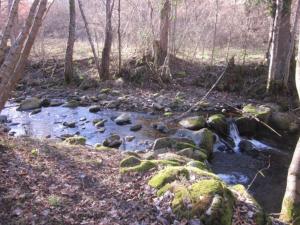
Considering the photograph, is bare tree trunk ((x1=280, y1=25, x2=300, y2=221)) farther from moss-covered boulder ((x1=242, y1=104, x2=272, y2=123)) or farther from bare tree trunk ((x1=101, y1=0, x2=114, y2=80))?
bare tree trunk ((x1=101, y1=0, x2=114, y2=80))

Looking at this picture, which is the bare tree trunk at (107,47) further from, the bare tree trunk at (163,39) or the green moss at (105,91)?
the bare tree trunk at (163,39)

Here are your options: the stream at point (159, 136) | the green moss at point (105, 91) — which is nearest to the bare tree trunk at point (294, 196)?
the stream at point (159, 136)

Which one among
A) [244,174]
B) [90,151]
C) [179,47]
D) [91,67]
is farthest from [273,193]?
[91,67]

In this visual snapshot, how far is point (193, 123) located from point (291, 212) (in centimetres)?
667

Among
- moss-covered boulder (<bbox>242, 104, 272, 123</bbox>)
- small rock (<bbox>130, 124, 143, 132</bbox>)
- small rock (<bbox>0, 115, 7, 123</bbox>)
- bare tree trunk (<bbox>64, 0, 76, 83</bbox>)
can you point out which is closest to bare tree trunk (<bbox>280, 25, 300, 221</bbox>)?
small rock (<bbox>130, 124, 143, 132</bbox>)

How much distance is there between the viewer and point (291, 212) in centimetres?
584

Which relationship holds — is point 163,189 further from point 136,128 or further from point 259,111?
point 259,111

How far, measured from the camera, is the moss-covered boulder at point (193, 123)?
40.1 feet

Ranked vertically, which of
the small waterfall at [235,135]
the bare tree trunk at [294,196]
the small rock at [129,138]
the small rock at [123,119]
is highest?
the bare tree trunk at [294,196]

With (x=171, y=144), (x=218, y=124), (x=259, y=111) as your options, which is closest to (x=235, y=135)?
(x=218, y=124)

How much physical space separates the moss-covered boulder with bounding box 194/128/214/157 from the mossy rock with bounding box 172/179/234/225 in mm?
5079

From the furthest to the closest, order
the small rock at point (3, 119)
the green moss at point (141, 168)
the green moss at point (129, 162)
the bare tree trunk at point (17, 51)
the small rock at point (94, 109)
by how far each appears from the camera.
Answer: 1. the small rock at point (94, 109)
2. the small rock at point (3, 119)
3. the green moss at point (129, 162)
4. the green moss at point (141, 168)
5. the bare tree trunk at point (17, 51)

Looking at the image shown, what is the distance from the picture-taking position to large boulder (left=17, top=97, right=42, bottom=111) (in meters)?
14.6

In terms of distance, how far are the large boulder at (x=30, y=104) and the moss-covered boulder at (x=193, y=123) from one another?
6047 millimetres
